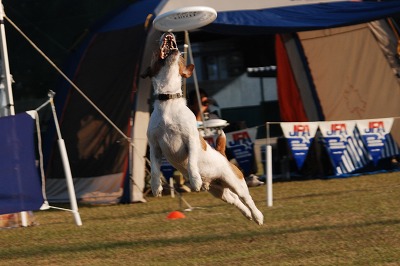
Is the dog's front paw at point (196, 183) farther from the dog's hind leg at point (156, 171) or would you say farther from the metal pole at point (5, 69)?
the metal pole at point (5, 69)

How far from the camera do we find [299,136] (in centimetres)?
1270

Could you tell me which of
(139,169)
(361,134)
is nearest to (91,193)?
(139,169)

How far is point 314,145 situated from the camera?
47.9 feet

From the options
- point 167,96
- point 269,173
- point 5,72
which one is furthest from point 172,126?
point 269,173

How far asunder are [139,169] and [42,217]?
1866 millimetres

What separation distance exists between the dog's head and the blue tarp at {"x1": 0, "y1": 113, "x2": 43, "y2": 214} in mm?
3710

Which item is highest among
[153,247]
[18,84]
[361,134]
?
[18,84]

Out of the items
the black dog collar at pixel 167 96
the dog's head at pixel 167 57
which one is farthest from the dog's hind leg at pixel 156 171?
the dog's head at pixel 167 57

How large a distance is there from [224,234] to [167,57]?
3.23 metres

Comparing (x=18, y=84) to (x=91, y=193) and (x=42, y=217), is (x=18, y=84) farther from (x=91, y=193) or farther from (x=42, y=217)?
(x=42, y=217)

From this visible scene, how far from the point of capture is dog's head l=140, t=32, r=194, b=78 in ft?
20.1

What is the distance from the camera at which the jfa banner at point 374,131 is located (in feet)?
45.0

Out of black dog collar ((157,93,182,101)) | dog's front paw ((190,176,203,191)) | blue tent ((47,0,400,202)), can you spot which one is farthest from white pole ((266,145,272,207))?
dog's front paw ((190,176,203,191))

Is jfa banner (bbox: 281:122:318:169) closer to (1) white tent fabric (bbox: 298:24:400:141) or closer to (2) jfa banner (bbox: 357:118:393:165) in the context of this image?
(2) jfa banner (bbox: 357:118:393:165)
